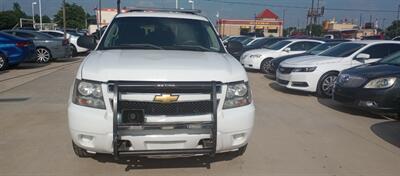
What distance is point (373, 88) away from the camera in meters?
7.54

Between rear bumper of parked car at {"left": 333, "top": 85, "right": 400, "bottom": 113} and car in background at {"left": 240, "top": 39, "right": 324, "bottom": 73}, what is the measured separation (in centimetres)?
779

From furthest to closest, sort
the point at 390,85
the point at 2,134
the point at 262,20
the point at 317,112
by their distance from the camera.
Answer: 1. the point at 262,20
2. the point at 317,112
3. the point at 390,85
4. the point at 2,134

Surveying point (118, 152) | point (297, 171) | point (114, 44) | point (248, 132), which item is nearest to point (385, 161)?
point (297, 171)

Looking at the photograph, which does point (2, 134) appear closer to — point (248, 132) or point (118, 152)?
point (118, 152)

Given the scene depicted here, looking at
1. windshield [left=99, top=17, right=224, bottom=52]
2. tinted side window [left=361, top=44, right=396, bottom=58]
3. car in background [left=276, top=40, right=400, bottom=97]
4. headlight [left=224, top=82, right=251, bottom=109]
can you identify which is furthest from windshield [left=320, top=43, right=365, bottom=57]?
headlight [left=224, top=82, right=251, bottom=109]

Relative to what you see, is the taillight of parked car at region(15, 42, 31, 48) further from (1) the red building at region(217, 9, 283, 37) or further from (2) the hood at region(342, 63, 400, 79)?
(1) the red building at region(217, 9, 283, 37)

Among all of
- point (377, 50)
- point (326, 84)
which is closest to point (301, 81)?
point (326, 84)

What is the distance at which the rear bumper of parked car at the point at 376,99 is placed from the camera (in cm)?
731

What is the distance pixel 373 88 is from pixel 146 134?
5.19 metres

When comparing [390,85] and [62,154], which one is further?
[390,85]

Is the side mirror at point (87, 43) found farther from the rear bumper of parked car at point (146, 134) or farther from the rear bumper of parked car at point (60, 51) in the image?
the rear bumper of parked car at point (60, 51)

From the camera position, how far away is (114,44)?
5266mm

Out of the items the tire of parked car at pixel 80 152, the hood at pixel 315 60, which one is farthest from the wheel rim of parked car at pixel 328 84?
the tire of parked car at pixel 80 152

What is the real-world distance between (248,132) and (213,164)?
70 cm
